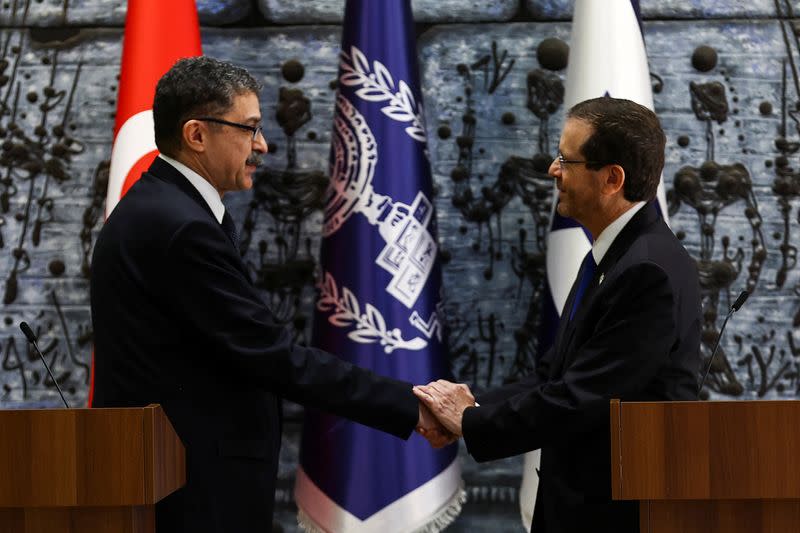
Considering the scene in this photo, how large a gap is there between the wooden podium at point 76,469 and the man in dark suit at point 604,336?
2.80 ft

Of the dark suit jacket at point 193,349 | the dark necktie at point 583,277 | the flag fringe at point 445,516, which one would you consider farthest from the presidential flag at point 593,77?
the dark suit jacket at point 193,349

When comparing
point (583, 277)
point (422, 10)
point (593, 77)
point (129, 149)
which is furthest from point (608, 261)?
point (422, 10)

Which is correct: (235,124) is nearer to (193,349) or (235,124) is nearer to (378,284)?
(193,349)

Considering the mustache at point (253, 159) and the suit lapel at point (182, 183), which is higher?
the mustache at point (253, 159)

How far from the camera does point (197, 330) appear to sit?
2.13 m

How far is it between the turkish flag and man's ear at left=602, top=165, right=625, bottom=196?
1.55 meters

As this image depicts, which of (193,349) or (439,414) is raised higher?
(193,349)

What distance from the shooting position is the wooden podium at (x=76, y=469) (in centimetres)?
161

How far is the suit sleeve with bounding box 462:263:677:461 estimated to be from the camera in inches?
80.7

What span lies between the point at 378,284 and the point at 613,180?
3.45 feet

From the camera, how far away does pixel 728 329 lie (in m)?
3.68

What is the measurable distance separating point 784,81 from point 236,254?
2.36 meters

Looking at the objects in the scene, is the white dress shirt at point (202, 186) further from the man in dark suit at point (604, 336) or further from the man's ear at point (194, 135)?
the man in dark suit at point (604, 336)

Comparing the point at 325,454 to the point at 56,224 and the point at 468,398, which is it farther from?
the point at 56,224
